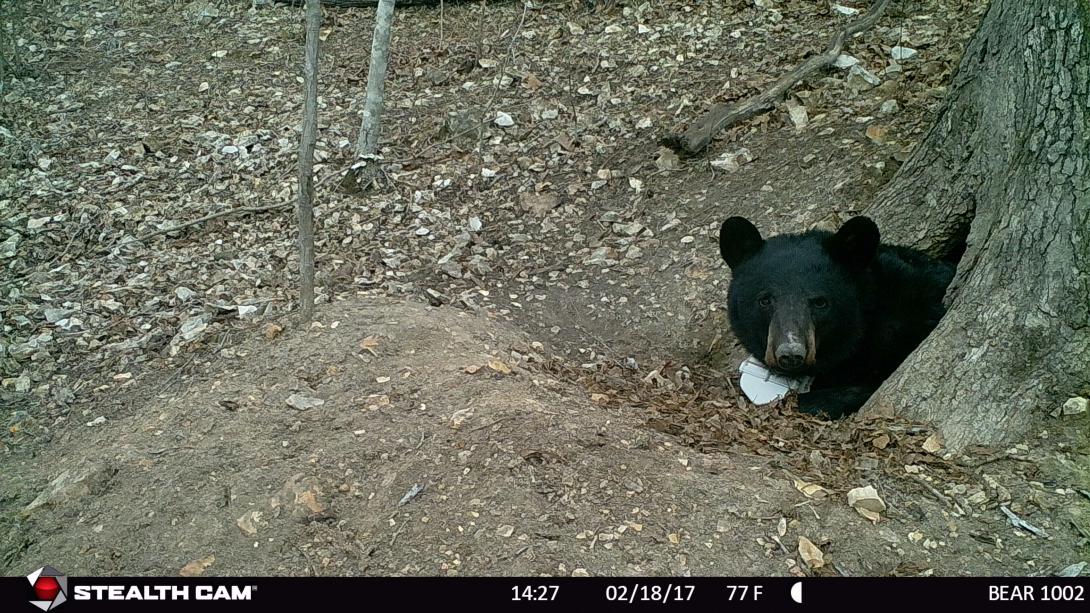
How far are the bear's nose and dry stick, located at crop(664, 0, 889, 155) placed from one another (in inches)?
103

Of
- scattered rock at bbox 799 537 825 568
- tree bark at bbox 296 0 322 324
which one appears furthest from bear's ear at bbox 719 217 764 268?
tree bark at bbox 296 0 322 324

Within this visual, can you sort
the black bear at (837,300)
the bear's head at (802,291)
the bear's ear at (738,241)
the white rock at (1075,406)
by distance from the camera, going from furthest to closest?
the bear's ear at (738,241), the black bear at (837,300), the bear's head at (802,291), the white rock at (1075,406)

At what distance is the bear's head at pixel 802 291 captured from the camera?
4.95 m

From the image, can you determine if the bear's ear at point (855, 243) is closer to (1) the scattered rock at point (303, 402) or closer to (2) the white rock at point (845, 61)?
(2) the white rock at point (845, 61)

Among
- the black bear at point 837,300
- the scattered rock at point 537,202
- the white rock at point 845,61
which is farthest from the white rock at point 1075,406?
the white rock at point 845,61

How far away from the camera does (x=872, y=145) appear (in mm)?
6422

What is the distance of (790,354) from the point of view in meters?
4.74

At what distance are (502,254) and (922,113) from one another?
10.4ft

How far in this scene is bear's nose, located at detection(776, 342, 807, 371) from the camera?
4.74 m

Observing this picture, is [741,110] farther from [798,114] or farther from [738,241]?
[738,241]

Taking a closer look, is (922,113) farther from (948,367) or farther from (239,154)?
(239,154)

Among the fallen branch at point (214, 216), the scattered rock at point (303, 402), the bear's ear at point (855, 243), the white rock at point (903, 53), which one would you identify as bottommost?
the fallen branch at point (214, 216)

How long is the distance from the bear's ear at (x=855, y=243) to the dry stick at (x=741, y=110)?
6.69ft

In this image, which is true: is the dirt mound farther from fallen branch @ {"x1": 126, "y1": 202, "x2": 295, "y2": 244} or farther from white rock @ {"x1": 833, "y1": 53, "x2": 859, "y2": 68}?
white rock @ {"x1": 833, "y1": 53, "x2": 859, "y2": 68}
